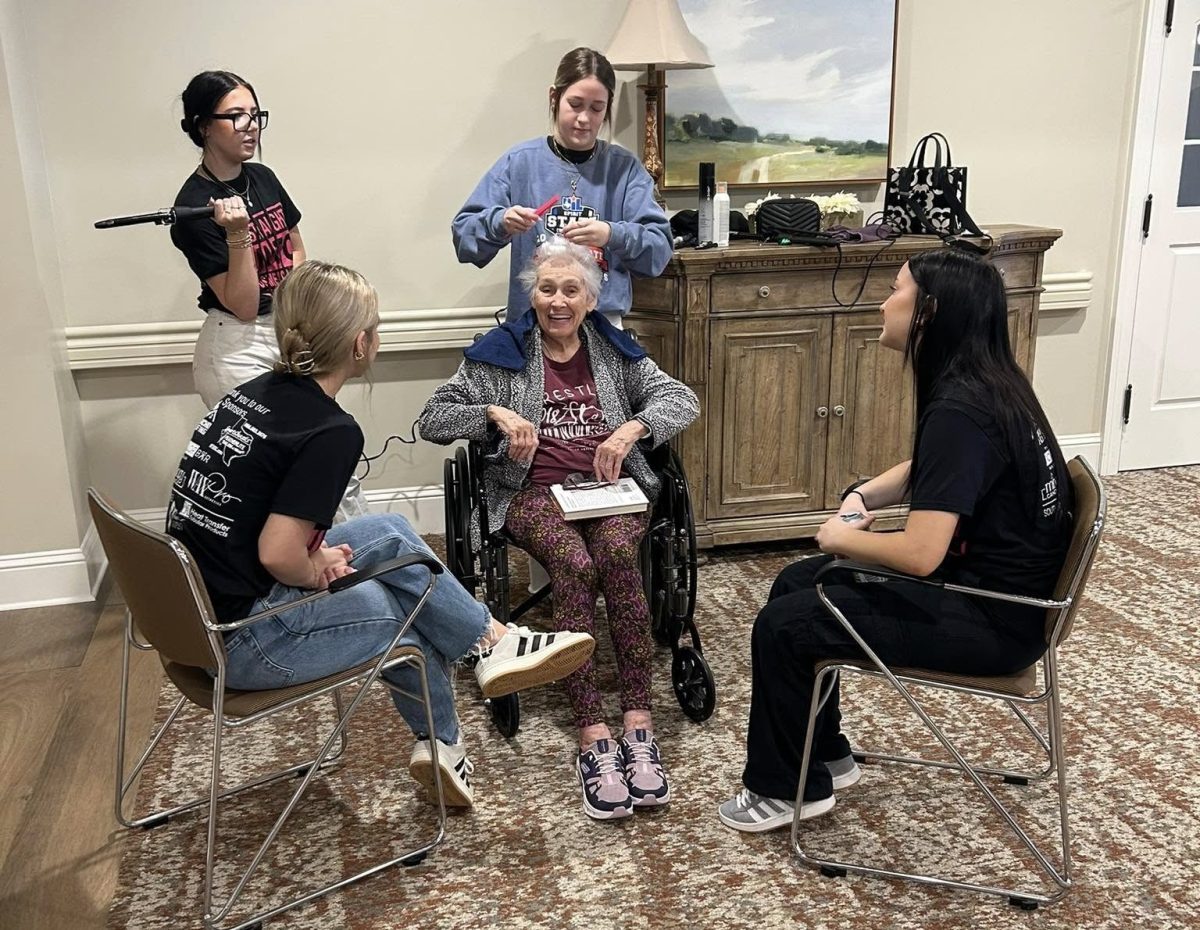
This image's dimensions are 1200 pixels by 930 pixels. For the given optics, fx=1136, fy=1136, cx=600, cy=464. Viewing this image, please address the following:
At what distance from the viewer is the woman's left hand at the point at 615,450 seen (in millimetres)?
2770

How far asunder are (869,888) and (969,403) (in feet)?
3.01

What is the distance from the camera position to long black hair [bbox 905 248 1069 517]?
198 cm

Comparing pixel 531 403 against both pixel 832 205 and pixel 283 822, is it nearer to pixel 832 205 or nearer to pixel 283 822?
pixel 283 822

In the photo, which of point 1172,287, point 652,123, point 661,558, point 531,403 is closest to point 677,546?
point 661,558

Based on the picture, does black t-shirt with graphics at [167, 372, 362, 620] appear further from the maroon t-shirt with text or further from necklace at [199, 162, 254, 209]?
necklace at [199, 162, 254, 209]

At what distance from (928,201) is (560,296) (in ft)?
5.18

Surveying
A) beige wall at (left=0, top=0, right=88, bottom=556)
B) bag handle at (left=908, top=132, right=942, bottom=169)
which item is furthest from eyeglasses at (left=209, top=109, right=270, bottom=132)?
bag handle at (left=908, top=132, right=942, bottom=169)

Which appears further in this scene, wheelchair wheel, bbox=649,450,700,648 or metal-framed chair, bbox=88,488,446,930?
wheelchair wheel, bbox=649,450,700,648

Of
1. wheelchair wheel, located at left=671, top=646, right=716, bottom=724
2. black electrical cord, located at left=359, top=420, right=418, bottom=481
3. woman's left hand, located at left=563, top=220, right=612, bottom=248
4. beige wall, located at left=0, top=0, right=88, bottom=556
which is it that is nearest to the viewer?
wheelchair wheel, located at left=671, top=646, right=716, bottom=724

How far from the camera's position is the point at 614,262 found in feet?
10.7

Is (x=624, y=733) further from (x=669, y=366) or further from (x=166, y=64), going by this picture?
(x=166, y=64)

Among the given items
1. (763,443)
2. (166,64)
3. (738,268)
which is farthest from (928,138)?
(166,64)

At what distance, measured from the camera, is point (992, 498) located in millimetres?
1998

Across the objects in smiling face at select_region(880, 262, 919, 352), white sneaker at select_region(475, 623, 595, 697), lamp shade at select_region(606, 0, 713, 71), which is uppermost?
lamp shade at select_region(606, 0, 713, 71)
